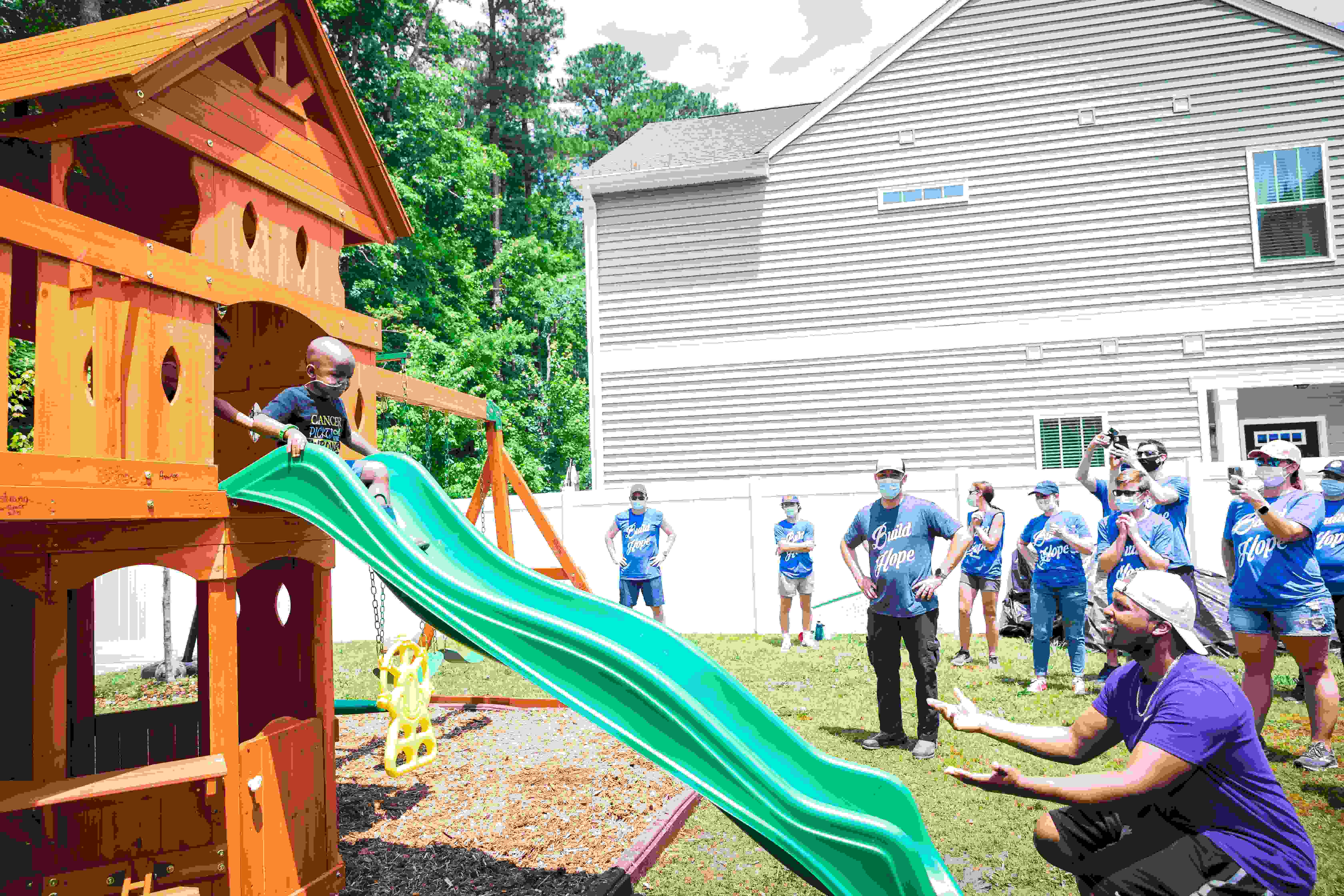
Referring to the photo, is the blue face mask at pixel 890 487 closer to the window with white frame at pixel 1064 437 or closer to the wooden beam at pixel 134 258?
the wooden beam at pixel 134 258

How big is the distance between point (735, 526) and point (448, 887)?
28.8 ft

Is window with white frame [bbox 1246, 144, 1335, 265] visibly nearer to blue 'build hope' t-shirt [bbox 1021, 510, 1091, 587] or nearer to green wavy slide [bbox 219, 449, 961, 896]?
blue 'build hope' t-shirt [bbox 1021, 510, 1091, 587]

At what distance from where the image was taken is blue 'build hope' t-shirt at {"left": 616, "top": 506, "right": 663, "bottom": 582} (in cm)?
1021

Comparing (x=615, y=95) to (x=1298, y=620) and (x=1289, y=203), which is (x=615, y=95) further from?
(x=1298, y=620)

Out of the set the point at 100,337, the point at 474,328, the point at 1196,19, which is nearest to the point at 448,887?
the point at 100,337

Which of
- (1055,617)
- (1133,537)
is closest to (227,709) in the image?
(1133,537)

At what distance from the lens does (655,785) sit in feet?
19.1

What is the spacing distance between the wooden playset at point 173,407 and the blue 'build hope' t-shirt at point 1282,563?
584cm

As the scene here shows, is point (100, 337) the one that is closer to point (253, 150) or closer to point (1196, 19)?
point (253, 150)

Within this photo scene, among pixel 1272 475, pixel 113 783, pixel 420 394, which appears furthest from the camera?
pixel 420 394

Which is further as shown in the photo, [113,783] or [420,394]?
[420,394]

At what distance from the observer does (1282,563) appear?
5.43 meters

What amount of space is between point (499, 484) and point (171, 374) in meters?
3.84

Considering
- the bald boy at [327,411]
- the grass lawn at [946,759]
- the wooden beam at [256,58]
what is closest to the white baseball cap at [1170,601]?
the grass lawn at [946,759]
